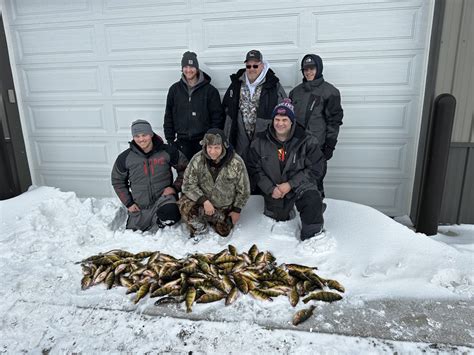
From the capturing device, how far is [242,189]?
393 centimetres

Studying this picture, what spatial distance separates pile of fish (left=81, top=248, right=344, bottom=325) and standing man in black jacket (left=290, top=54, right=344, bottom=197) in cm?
136

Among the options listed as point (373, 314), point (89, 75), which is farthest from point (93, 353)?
point (89, 75)

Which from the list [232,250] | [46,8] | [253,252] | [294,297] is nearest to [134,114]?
[46,8]

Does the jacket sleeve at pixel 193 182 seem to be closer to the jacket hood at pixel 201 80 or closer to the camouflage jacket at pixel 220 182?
the camouflage jacket at pixel 220 182

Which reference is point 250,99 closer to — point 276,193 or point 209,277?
point 276,193

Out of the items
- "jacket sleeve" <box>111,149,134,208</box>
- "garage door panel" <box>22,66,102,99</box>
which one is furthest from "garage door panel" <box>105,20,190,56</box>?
"jacket sleeve" <box>111,149,134,208</box>

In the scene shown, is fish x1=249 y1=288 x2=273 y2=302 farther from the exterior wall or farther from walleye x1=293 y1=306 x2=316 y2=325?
the exterior wall

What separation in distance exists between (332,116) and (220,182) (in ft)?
4.85

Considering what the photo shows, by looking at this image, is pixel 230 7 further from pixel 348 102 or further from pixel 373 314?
pixel 373 314

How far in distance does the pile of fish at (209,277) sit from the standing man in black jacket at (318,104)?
1.36m

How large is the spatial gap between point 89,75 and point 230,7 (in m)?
2.19

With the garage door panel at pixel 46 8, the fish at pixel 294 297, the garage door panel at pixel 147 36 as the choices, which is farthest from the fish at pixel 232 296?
the garage door panel at pixel 46 8

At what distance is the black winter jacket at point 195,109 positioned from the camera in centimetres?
453

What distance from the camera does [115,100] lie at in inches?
210
